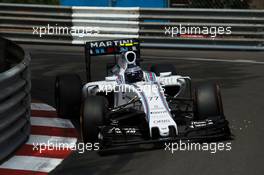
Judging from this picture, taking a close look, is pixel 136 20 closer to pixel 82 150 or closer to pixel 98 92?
pixel 98 92

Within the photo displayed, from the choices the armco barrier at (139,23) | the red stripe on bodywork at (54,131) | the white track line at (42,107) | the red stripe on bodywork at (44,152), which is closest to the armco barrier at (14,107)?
the red stripe on bodywork at (44,152)

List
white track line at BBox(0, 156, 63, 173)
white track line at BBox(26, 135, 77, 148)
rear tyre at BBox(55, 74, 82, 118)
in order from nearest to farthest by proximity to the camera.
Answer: white track line at BBox(0, 156, 63, 173) < white track line at BBox(26, 135, 77, 148) < rear tyre at BBox(55, 74, 82, 118)

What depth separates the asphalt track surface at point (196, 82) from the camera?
6.80 meters

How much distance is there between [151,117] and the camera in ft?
25.1

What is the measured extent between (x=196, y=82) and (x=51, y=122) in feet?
11.3

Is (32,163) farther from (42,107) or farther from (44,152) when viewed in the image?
(42,107)

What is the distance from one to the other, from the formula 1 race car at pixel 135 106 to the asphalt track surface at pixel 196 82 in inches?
9.4

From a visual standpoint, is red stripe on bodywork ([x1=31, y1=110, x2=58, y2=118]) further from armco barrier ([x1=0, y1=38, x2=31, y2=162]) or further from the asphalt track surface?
armco barrier ([x1=0, y1=38, x2=31, y2=162])

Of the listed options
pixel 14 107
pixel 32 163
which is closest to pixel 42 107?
pixel 14 107

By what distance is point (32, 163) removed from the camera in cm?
718

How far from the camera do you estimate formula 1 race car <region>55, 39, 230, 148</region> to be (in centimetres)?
750

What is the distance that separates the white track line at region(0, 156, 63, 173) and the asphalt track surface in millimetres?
132

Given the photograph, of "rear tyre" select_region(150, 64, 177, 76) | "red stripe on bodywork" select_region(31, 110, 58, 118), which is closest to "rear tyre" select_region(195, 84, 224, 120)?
"rear tyre" select_region(150, 64, 177, 76)

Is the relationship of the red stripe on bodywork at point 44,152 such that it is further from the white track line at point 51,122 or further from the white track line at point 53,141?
the white track line at point 51,122
